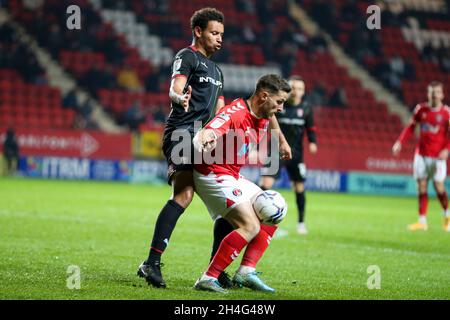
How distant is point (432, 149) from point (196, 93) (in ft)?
26.0

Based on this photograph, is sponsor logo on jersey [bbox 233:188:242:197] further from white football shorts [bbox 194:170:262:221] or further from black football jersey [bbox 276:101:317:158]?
black football jersey [bbox 276:101:317:158]

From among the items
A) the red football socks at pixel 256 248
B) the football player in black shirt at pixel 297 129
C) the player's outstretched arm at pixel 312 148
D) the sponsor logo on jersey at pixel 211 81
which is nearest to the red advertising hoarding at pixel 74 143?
the football player in black shirt at pixel 297 129

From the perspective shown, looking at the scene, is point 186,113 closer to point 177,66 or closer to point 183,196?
point 177,66

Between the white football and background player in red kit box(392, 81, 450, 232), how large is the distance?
25.2 feet

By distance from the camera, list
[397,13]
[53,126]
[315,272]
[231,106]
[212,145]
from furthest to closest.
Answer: [397,13] < [53,126] < [315,272] < [231,106] < [212,145]

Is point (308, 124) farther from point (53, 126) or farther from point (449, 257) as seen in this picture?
point (53, 126)

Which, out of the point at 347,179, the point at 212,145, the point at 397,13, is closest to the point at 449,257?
the point at 212,145

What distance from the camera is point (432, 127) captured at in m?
13.5

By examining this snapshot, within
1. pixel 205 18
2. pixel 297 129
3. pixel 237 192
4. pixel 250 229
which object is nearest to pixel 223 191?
pixel 237 192

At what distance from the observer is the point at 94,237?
9.75 m

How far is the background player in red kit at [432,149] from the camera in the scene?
43.8 feet

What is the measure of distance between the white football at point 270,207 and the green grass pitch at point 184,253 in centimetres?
61

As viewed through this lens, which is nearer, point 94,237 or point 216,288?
point 216,288

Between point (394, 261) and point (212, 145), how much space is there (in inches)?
151
